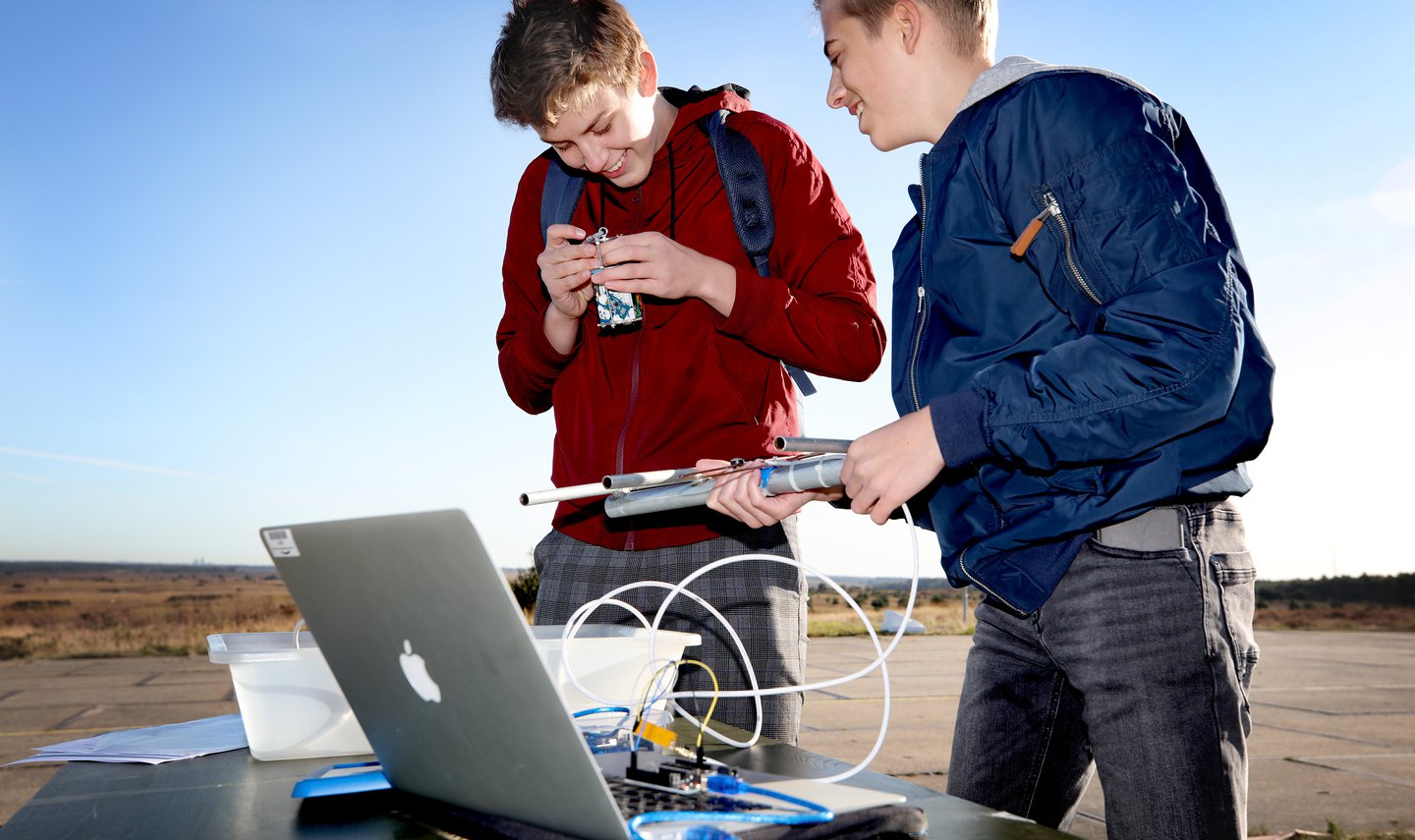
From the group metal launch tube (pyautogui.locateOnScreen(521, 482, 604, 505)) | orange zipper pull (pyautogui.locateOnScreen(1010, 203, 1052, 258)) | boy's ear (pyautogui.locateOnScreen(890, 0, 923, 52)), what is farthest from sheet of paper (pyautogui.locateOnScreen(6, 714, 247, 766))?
boy's ear (pyautogui.locateOnScreen(890, 0, 923, 52))

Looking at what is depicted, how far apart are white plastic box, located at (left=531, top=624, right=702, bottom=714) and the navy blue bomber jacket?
0.40 meters

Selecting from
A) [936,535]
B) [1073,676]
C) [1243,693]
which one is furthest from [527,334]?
[1243,693]

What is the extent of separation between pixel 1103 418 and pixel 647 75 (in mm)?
1266

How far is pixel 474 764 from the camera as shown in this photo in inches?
34.2

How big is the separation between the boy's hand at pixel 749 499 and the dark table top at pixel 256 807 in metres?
0.30

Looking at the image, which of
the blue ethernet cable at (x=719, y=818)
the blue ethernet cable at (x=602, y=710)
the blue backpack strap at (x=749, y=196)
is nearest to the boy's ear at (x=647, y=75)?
the blue backpack strap at (x=749, y=196)

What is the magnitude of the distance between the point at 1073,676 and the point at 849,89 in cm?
85

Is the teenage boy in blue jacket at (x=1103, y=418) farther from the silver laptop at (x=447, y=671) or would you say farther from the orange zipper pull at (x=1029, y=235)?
the silver laptop at (x=447, y=671)

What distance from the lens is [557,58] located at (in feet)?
5.94

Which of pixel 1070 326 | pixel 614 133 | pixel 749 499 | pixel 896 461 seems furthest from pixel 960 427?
pixel 614 133

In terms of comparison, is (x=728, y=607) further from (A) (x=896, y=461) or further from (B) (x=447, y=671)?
(B) (x=447, y=671)

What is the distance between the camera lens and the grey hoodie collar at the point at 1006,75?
3.82ft

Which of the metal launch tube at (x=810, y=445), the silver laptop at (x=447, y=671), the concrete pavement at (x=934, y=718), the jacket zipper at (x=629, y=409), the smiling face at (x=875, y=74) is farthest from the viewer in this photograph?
the concrete pavement at (x=934, y=718)

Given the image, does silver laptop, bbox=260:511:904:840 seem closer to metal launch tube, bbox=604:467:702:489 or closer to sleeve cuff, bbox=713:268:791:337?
metal launch tube, bbox=604:467:702:489
